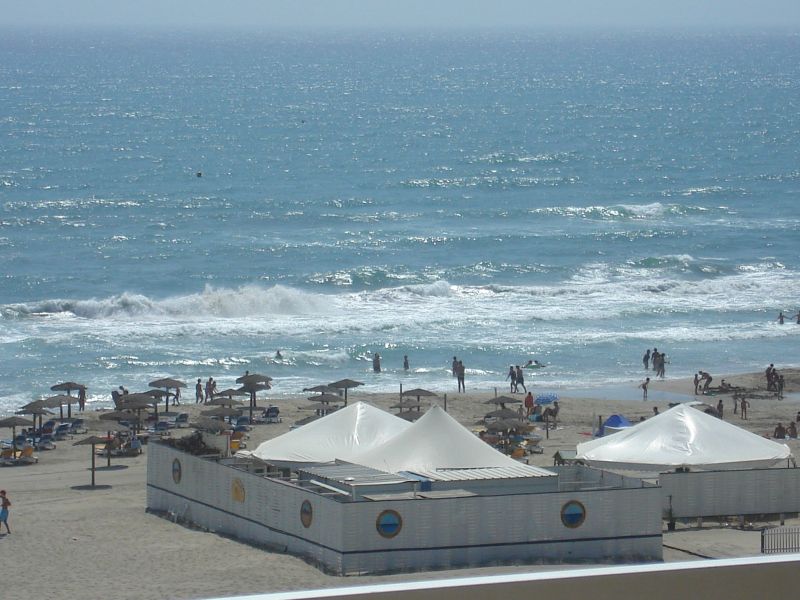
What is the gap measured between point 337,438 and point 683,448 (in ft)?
17.6

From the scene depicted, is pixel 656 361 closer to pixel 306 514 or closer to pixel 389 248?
pixel 306 514

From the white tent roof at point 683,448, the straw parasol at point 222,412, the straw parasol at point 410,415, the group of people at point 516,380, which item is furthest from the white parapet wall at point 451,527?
the group of people at point 516,380

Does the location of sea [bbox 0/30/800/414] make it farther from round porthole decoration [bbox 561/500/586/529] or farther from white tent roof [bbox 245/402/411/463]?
round porthole decoration [bbox 561/500/586/529]

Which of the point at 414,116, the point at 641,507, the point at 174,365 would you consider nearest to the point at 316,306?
the point at 174,365

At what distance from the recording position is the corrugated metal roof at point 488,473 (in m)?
19.6

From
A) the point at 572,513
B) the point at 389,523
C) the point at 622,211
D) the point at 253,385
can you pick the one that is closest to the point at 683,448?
the point at 572,513

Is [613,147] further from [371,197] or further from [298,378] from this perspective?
[298,378]

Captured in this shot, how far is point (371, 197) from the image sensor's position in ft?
254

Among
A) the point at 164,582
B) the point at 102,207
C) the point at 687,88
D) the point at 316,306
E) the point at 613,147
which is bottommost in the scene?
the point at 164,582

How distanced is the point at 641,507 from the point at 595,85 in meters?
157

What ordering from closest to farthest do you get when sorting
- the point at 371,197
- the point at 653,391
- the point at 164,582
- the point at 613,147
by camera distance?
the point at 164,582 → the point at 653,391 → the point at 371,197 → the point at 613,147

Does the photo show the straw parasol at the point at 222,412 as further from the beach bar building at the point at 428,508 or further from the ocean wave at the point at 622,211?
the ocean wave at the point at 622,211

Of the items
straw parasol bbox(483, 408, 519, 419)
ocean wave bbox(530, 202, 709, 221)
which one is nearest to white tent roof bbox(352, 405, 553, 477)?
straw parasol bbox(483, 408, 519, 419)

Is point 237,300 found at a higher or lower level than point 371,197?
lower
